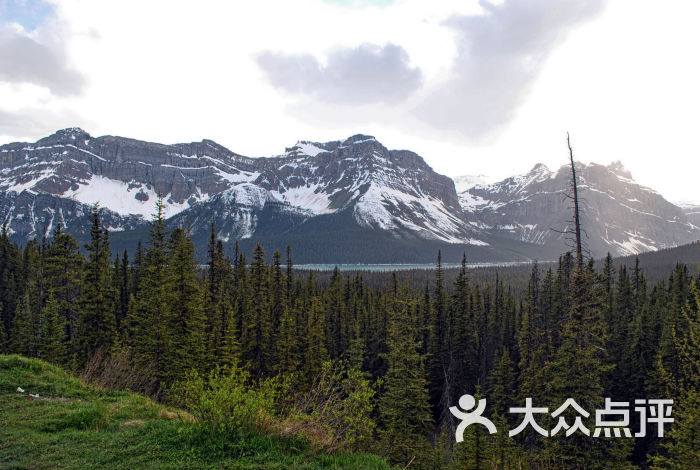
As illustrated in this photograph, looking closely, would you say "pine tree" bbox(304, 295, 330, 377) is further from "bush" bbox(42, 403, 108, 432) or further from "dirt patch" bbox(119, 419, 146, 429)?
"bush" bbox(42, 403, 108, 432)

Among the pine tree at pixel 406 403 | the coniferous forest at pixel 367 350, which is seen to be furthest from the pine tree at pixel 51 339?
the pine tree at pixel 406 403

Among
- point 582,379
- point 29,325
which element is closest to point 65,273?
point 29,325

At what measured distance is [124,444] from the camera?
24.5ft

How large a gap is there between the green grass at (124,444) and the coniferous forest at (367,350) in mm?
462

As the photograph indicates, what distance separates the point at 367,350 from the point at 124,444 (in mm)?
49538

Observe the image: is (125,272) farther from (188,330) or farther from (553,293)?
(553,293)

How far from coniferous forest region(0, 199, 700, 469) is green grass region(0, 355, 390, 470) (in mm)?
462

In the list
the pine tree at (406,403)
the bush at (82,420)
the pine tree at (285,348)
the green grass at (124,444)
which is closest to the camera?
the green grass at (124,444)

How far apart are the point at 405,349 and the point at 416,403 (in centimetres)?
337

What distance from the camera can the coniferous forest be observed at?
40.5 ft

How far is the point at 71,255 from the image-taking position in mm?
35125

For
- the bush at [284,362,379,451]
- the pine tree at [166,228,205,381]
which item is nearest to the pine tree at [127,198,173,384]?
the pine tree at [166,228,205,381]

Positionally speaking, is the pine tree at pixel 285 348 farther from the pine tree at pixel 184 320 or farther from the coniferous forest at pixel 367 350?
the pine tree at pixel 184 320

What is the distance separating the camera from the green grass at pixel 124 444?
6.67m
